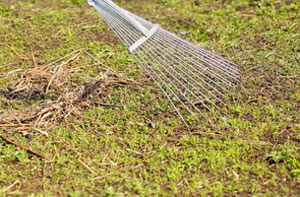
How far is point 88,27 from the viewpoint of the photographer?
577 cm

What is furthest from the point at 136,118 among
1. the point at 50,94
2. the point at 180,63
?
the point at 50,94

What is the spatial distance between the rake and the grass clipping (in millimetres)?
441

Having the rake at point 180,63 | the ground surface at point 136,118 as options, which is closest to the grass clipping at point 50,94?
the ground surface at point 136,118

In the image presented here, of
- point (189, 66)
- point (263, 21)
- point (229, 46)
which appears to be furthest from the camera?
point (263, 21)

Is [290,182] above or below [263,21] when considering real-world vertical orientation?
below

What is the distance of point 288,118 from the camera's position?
418 centimetres

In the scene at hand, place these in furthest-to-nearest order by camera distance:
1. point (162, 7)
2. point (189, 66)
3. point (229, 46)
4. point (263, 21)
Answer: point (162, 7)
point (263, 21)
point (229, 46)
point (189, 66)

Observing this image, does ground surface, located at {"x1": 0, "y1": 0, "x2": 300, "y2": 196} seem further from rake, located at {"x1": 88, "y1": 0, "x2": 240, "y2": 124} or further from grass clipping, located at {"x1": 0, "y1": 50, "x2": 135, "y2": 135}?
rake, located at {"x1": 88, "y1": 0, "x2": 240, "y2": 124}

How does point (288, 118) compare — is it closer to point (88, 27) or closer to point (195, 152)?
point (195, 152)

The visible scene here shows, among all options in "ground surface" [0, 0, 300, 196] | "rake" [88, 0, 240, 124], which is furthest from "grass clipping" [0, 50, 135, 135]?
"rake" [88, 0, 240, 124]

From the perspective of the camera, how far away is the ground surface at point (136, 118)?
3.69 m

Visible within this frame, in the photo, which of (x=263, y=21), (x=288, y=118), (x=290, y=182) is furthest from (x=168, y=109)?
(x=263, y=21)

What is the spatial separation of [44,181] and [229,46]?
212 centimetres

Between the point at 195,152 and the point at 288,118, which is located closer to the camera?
the point at 195,152
